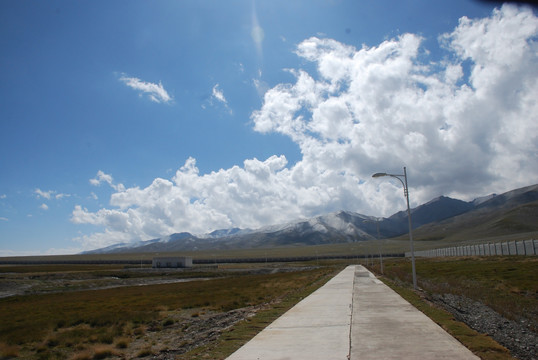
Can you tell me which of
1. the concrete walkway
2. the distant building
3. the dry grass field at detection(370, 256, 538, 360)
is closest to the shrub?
the concrete walkway

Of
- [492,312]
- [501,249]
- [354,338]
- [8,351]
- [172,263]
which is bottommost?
[172,263]

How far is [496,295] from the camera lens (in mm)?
32500

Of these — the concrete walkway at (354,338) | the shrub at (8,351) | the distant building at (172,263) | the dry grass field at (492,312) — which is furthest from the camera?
the distant building at (172,263)

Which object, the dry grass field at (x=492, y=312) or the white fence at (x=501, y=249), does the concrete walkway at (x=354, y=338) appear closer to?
the dry grass field at (x=492, y=312)

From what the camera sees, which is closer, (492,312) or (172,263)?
(492,312)

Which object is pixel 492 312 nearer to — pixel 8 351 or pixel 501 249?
pixel 8 351

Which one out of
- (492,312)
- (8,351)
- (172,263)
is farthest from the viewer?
(172,263)

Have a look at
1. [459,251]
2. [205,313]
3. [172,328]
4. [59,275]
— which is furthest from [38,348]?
[459,251]

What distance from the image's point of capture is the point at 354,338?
481 inches

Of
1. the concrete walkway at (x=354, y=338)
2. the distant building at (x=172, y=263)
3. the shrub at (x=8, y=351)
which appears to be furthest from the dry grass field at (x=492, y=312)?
the distant building at (x=172, y=263)

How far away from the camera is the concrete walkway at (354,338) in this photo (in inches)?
404

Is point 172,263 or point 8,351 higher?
point 8,351

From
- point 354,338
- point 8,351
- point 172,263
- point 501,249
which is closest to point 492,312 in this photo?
point 354,338

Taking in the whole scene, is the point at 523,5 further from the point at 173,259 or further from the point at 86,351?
the point at 173,259
